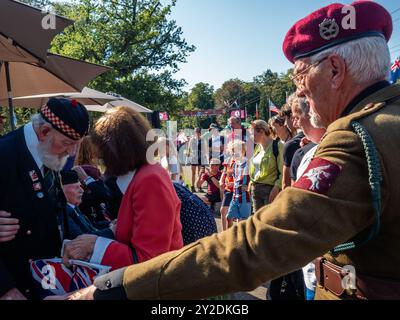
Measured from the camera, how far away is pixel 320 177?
1.00m

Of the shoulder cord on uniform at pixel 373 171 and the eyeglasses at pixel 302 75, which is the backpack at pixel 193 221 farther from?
the shoulder cord on uniform at pixel 373 171

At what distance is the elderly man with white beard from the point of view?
6.17ft

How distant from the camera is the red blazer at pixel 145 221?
180 centimetres

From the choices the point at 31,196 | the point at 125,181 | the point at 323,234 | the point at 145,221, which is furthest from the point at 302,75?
the point at 31,196

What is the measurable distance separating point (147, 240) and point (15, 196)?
733 mm

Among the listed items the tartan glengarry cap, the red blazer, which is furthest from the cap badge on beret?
the tartan glengarry cap

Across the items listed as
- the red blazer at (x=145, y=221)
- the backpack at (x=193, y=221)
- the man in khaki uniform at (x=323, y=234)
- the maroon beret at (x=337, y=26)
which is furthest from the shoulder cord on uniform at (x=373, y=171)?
the backpack at (x=193, y=221)

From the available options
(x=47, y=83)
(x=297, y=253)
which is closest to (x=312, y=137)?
(x=297, y=253)

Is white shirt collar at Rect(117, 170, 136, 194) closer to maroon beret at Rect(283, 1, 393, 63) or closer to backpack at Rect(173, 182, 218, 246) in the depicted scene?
backpack at Rect(173, 182, 218, 246)

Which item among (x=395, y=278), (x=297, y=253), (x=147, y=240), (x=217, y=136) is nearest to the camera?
(x=297, y=253)

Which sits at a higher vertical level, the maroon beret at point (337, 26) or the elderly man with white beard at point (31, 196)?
the maroon beret at point (337, 26)

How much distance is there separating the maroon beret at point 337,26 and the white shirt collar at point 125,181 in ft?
3.49
